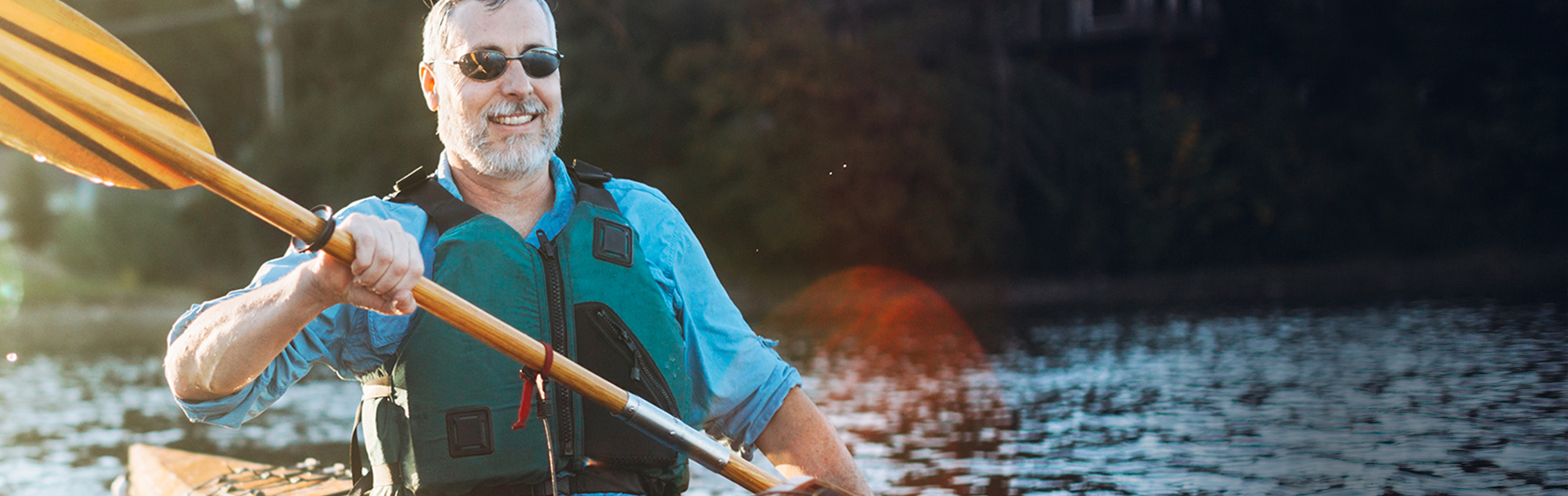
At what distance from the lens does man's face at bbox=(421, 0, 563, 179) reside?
252 centimetres

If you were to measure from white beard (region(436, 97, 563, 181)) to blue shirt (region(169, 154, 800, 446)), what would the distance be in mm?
104

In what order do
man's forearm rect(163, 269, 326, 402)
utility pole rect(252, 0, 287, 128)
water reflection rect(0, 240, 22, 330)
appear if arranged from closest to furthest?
man's forearm rect(163, 269, 326, 402) → utility pole rect(252, 0, 287, 128) → water reflection rect(0, 240, 22, 330)

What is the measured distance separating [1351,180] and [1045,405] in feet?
59.9

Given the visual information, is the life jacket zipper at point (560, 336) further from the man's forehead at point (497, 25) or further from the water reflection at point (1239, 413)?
the water reflection at point (1239, 413)

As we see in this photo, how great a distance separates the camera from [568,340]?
8.30 ft

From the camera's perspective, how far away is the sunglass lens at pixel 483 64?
248cm

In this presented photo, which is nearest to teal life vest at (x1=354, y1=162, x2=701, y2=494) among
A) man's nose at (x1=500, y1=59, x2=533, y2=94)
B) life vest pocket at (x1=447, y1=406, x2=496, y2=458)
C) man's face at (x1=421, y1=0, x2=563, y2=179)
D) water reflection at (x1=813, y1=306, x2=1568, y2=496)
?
life vest pocket at (x1=447, y1=406, x2=496, y2=458)

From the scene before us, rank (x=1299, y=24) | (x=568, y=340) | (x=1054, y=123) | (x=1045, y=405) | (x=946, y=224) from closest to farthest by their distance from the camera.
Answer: (x=568, y=340)
(x=1045, y=405)
(x=946, y=224)
(x=1054, y=123)
(x=1299, y=24)

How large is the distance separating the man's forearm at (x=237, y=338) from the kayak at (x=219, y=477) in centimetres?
193

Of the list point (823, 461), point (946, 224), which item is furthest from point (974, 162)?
point (823, 461)

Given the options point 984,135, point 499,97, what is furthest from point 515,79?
point 984,135

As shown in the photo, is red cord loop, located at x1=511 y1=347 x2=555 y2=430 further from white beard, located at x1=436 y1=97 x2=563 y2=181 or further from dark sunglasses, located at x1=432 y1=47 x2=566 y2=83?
dark sunglasses, located at x1=432 y1=47 x2=566 y2=83

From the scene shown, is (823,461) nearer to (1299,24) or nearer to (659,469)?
(659,469)

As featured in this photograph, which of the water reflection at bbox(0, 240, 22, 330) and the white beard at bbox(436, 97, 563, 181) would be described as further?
the water reflection at bbox(0, 240, 22, 330)
